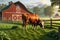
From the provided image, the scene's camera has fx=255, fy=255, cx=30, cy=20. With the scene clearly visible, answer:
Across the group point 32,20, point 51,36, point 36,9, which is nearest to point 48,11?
point 36,9

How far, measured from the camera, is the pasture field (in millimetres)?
5675

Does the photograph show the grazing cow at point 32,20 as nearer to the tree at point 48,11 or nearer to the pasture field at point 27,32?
the pasture field at point 27,32

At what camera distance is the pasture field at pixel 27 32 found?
18.6 feet

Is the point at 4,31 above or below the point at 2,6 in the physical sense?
below

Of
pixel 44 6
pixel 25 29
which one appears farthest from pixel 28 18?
pixel 44 6

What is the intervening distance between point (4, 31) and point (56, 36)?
1232 millimetres

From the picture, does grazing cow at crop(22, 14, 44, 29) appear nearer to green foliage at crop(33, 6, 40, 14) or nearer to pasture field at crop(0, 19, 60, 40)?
pasture field at crop(0, 19, 60, 40)

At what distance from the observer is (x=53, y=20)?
576 cm

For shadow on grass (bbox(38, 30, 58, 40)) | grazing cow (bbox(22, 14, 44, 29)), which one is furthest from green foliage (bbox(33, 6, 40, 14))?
shadow on grass (bbox(38, 30, 58, 40))

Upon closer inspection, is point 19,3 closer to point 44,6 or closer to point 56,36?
point 44,6

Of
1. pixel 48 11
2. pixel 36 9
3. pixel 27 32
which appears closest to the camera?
pixel 48 11

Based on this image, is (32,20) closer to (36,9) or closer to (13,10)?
(36,9)

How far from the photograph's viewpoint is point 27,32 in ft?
19.6

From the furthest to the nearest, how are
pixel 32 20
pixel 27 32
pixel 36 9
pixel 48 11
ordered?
pixel 32 20, pixel 27 32, pixel 36 9, pixel 48 11
